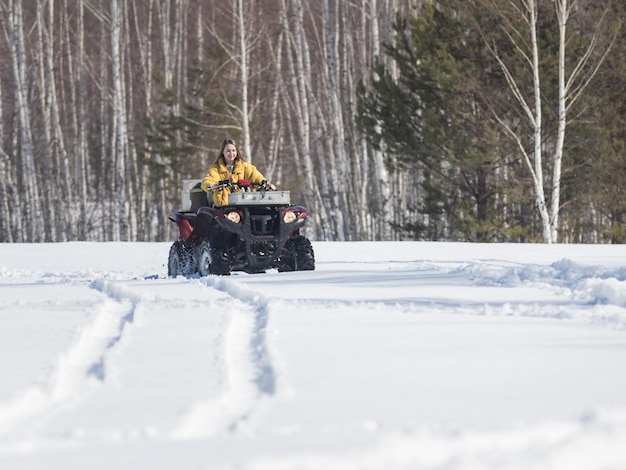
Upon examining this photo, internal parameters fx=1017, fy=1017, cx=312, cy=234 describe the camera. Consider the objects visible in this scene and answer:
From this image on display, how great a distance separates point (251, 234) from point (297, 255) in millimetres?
616

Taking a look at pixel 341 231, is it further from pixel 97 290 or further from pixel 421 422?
pixel 421 422

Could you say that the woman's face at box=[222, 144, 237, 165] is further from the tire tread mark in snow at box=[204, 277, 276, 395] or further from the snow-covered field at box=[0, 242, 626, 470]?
the snow-covered field at box=[0, 242, 626, 470]

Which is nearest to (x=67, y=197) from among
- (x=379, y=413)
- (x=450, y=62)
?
(x=450, y=62)

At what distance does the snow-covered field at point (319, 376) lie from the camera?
310cm

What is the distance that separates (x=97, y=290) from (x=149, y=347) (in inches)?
145

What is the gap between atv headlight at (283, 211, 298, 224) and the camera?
9.89 m

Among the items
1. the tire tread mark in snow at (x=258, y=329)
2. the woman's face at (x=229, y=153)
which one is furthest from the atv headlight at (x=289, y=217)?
the tire tread mark in snow at (x=258, y=329)

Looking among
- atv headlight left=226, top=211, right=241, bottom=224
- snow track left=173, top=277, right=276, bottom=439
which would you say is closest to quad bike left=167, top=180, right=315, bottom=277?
atv headlight left=226, top=211, right=241, bottom=224

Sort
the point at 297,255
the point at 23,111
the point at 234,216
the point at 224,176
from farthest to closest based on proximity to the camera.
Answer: the point at 23,111 → the point at 224,176 → the point at 297,255 → the point at 234,216

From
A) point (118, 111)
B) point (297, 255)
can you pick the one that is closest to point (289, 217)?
point (297, 255)

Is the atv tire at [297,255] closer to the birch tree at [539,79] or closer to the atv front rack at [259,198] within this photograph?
the atv front rack at [259,198]

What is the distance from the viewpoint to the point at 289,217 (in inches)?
390

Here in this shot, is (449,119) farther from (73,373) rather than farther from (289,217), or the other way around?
(73,373)

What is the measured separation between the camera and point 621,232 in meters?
19.7
